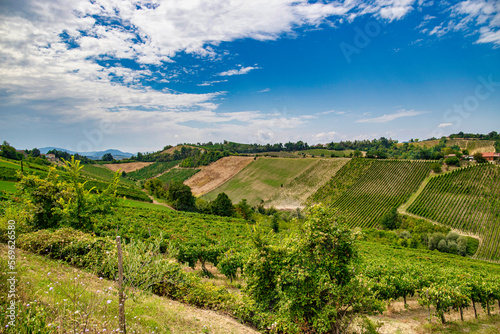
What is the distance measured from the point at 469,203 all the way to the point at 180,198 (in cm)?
Answer: 7740

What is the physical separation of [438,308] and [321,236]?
40.4 ft

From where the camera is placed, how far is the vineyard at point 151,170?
154m

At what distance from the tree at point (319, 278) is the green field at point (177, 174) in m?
130

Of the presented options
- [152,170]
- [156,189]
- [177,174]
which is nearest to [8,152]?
[156,189]

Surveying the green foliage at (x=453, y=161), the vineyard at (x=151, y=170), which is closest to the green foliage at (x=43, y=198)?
the green foliage at (x=453, y=161)

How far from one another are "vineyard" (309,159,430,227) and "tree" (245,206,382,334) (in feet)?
198

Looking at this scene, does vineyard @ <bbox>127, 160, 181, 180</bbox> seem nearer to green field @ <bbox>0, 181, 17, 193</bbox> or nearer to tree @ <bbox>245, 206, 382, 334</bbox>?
green field @ <bbox>0, 181, 17, 193</bbox>

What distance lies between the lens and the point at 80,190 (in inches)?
607

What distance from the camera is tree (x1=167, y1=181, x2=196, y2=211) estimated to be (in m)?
68.8

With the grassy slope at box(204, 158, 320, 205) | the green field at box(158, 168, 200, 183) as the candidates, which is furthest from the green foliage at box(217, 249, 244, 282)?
the green field at box(158, 168, 200, 183)

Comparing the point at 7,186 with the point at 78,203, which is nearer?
the point at 78,203

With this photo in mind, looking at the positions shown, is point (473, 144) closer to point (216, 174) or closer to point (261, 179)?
point (261, 179)

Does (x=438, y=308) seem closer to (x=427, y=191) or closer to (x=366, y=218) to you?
(x=366, y=218)

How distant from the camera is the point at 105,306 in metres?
7.54
